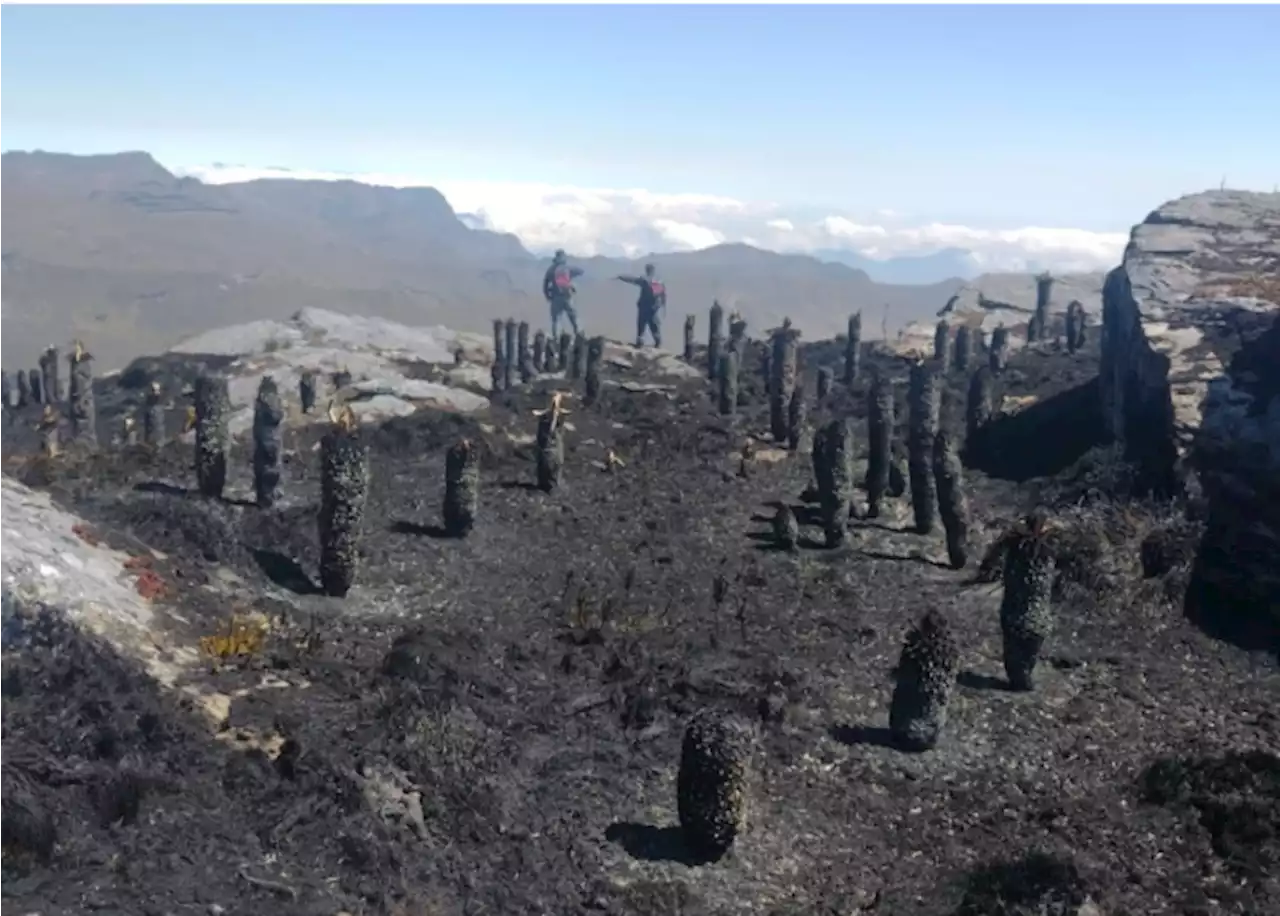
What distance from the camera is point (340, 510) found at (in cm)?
2456

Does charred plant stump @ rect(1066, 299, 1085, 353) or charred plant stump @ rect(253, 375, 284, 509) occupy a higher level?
charred plant stump @ rect(1066, 299, 1085, 353)

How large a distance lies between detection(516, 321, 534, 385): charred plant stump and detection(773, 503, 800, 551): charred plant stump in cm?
3141

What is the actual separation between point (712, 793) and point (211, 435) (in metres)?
18.3

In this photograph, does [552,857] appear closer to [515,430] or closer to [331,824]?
[331,824]

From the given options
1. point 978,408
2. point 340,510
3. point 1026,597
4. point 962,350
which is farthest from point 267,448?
point 962,350

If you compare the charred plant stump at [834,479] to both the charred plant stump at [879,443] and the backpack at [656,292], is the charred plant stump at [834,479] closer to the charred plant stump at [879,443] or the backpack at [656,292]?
the charred plant stump at [879,443]

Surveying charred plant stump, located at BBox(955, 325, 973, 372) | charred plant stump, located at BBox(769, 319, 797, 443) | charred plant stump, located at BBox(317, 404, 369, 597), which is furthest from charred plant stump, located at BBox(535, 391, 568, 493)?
charred plant stump, located at BBox(955, 325, 973, 372)

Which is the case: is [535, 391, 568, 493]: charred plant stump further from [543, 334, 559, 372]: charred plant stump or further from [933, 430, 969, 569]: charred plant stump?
[543, 334, 559, 372]: charred plant stump

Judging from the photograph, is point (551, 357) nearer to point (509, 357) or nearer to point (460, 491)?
point (509, 357)

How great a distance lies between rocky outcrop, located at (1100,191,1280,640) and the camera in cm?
2805

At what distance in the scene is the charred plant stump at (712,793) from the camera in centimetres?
1634

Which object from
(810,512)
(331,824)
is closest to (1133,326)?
(810,512)

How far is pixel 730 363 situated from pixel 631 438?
7357 millimetres

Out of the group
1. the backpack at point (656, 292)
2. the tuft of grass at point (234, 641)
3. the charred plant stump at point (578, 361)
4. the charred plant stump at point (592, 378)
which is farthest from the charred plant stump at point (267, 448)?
the backpack at point (656, 292)
